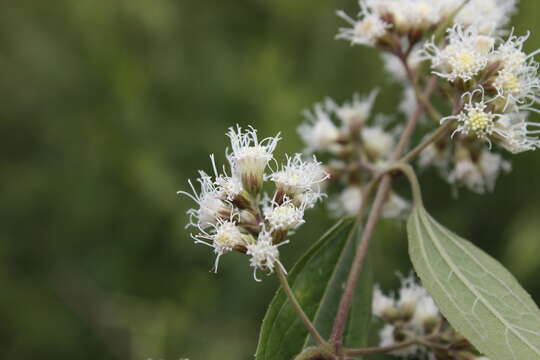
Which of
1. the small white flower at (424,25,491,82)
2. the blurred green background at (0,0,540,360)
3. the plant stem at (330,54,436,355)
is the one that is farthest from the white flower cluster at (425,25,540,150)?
the blurred green background at (0,0,540,360)

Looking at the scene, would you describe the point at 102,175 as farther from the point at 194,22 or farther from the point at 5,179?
the point at 194,22

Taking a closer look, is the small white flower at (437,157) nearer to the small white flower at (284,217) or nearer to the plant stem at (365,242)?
the plant stem at (365,242)

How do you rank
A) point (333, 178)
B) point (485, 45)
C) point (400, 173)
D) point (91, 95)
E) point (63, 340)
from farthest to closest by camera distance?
point (91, 95)
point (63, 340)
point (333, 178)
point (400, 173)
point (485, 45)

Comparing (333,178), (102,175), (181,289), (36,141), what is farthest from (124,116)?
(333,178)

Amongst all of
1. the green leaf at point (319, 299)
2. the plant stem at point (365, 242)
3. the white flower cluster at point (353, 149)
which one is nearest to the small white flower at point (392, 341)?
the green leaf at point (319, 299)

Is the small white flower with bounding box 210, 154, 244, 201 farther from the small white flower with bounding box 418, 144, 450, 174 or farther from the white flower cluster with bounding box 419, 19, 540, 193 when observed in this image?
the small white flower with bounding box 418, 144, 450, 174

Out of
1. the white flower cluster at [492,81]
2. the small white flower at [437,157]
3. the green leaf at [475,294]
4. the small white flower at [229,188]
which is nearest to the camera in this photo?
the green leaf at [475,294]
